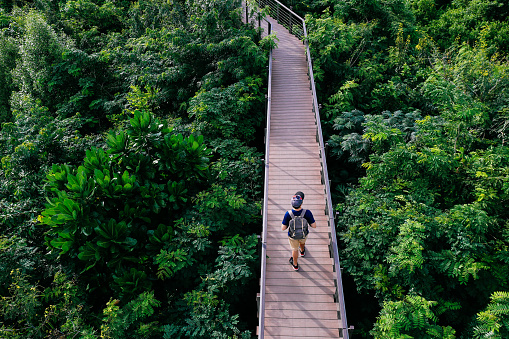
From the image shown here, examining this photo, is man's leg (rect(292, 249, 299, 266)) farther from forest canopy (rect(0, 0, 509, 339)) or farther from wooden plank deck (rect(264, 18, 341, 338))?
forest canopy (rect(0, 0, 509, 339))

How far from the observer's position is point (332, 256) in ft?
21.3

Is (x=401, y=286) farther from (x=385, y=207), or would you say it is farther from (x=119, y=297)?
(x=119, y=297)

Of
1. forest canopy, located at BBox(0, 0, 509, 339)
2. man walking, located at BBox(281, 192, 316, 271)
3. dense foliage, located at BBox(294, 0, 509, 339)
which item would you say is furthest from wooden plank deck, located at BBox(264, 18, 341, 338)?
man walking, located at BBox(281, 192, 316, 271)

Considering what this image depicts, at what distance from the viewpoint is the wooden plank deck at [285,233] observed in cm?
579

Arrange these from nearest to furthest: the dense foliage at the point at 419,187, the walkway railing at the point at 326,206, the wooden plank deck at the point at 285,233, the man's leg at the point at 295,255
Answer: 1. the walkway railing at the point at 326,206
2. the wooden plank deck at the point at 285,233
3. the dense foliage at the point at 419,187
4. the man's leg at the point at 295,255

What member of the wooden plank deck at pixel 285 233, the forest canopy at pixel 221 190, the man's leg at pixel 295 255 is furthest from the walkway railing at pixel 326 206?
the man's leg at pixel 295 255

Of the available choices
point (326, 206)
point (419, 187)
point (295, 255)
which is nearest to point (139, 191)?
point (295, 255)

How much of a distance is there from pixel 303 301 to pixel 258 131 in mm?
6444

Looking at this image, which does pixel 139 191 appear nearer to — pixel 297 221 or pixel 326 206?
pixel 297 221

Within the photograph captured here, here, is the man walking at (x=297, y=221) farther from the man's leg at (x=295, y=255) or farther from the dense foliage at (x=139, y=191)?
the dense foliage at (x=139, y=191)

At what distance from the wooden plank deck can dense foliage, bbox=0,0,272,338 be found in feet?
1.95

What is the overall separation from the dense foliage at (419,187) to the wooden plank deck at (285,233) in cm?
76

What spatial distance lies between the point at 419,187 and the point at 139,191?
6.96 m

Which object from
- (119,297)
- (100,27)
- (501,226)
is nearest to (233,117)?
(119,297)
